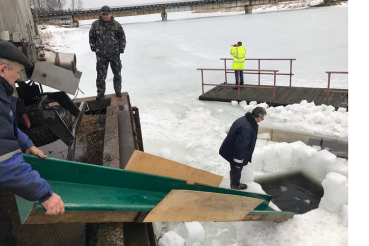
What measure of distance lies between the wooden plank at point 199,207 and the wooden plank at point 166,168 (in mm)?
488

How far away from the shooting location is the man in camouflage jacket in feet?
15.1

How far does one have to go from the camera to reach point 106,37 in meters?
4.65

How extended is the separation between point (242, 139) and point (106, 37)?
2.71m

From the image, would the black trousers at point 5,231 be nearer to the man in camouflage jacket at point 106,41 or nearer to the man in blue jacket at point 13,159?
the man in blue jacket at point 13,159

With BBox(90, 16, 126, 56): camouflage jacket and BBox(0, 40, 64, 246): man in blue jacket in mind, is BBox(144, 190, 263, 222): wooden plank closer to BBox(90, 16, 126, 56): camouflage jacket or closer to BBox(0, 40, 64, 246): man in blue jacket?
BBox(0, 40, 64, 246): man in blue jacket

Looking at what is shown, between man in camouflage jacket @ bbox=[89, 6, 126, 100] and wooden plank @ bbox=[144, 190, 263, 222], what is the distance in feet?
10.2

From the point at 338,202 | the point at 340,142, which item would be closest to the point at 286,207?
the point at 338,202

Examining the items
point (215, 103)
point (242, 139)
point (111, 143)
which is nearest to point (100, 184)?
point (111, 143)

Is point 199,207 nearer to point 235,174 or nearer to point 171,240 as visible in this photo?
point 171,240

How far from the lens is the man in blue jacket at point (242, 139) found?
11.7 ft

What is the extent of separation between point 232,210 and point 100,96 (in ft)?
10.5

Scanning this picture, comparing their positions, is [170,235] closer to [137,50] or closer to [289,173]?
[289,173]

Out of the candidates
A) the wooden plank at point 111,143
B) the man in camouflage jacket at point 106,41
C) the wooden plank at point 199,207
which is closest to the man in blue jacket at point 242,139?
the wooden plank at point 199,207

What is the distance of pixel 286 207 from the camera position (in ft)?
13.2
